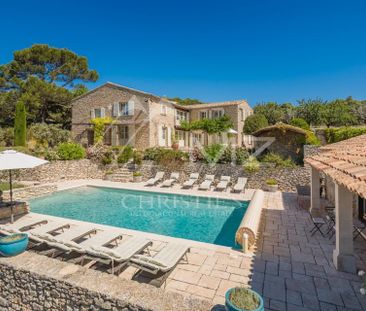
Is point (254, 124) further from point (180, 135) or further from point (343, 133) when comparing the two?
point (343, 133)

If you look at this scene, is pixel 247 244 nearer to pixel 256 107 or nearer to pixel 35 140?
pixel 35 140

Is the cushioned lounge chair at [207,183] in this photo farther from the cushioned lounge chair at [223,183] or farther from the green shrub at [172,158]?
the green shrub at [172,158]

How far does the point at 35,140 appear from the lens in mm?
24250

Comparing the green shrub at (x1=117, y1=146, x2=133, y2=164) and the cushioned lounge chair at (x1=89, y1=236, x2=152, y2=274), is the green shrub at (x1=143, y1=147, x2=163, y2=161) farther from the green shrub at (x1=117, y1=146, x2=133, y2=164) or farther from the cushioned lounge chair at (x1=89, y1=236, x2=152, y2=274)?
the cushioned lounge chair at (x1=89, y1=236, x2=152, y2=274)

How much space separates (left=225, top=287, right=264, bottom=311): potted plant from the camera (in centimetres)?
333

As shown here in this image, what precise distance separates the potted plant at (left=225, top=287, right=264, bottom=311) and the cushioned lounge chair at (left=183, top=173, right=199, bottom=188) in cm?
1234

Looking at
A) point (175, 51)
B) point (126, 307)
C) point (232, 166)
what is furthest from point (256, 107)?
point (126, 307)

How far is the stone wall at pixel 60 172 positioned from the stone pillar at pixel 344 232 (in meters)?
18.1

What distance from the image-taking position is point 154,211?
1175cm

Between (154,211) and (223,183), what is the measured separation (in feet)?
18.5

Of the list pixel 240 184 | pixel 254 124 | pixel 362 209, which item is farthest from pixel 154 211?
pixel 254 124

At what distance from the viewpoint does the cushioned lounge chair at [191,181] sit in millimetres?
16016

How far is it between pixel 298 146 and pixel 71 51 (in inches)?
1252

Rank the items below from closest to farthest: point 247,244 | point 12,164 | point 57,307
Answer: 1. point 57,307
2. point 247,244
3. point 12,164
